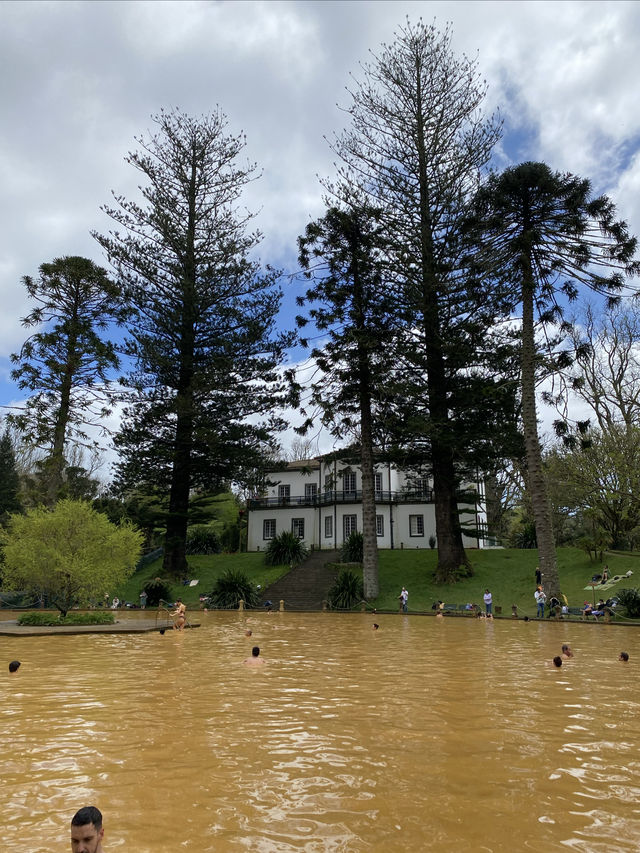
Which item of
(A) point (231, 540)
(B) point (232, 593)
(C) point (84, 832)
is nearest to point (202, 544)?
(A) point (231, 540)

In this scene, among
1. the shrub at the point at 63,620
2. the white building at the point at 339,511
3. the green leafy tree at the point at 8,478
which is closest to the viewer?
the shrub at the point at 63,620

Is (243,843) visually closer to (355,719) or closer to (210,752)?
(210,752)

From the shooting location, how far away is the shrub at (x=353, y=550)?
41312mm

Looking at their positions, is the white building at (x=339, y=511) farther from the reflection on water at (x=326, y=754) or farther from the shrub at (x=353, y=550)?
the reflection on water at (x=326, y=754)

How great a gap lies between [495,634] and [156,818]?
677 inches

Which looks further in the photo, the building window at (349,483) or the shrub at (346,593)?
the building window at (349,483)

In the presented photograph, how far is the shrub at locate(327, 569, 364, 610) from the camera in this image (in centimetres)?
3175

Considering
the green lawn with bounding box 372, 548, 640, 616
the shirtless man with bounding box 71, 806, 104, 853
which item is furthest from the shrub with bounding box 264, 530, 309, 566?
the shirtless man with bounding box 71, 806, 104, 853

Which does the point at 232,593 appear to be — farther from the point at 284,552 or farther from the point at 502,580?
the point at 502,580

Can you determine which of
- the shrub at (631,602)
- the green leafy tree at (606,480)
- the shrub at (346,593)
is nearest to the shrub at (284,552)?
the shrub at (346,593)

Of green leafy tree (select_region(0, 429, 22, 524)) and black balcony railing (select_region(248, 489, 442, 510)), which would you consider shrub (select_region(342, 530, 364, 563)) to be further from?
green leafy tree (select_region(0, 429, 22, 524))

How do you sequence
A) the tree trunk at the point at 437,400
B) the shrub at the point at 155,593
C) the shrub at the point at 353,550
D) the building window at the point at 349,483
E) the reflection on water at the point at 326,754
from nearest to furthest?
the reflection on water at the point at 326,754
the tree trunk at the point at 437,400
the shrub at the point at 155,593
the shrub at the point at 353,550
the building window at the point at 349,483

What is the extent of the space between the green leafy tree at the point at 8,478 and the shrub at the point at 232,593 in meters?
26.5

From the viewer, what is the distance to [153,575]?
41.8 m
